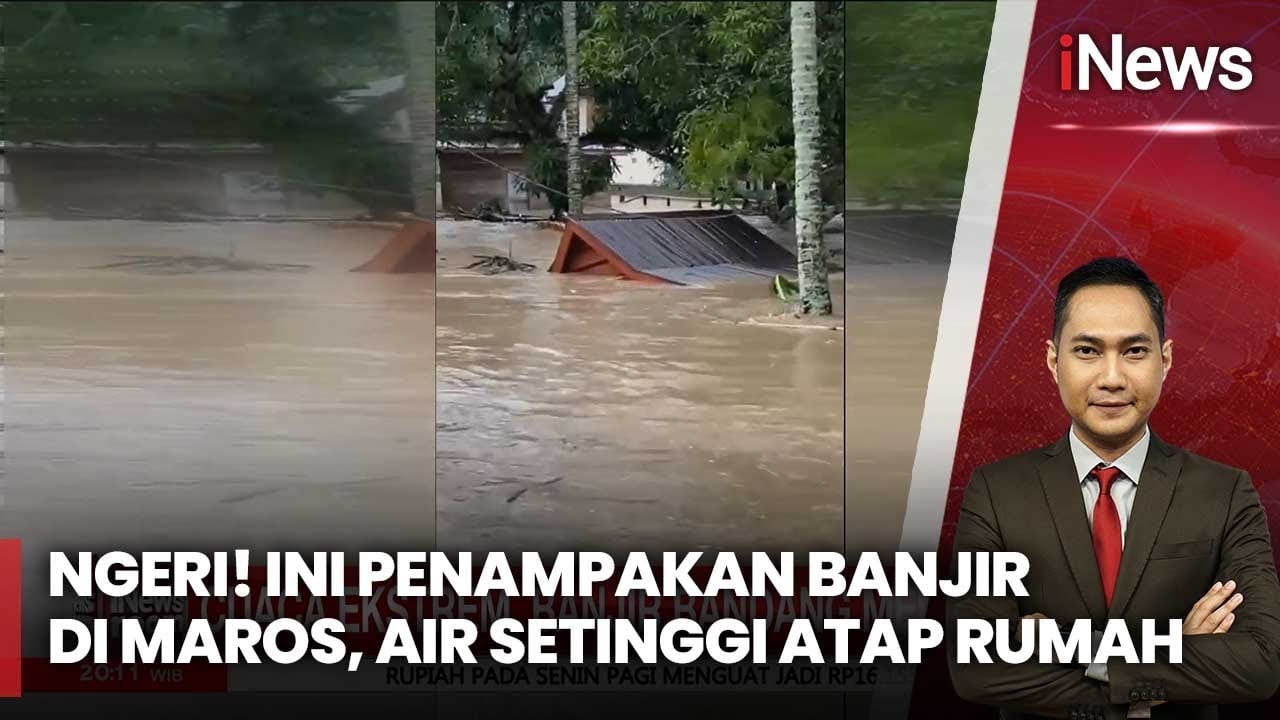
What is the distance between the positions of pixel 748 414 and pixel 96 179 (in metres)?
2.31

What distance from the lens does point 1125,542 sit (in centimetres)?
443

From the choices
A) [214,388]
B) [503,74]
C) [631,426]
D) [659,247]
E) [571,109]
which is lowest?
[631,426]

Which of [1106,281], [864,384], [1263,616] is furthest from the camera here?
[864,384]

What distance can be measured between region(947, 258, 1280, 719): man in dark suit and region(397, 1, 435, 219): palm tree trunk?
204cm

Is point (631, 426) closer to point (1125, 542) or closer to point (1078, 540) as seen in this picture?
point (1078, 540)

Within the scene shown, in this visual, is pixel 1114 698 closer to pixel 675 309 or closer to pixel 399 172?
pixel 675 309

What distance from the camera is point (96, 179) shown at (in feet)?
16.9

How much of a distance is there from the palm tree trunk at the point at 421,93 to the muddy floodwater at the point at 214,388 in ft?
0.66

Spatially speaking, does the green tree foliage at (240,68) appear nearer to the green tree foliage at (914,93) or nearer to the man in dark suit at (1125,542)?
the green tree foliage at (914,93)

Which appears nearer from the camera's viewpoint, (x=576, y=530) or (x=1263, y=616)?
(x=1263, y=616)

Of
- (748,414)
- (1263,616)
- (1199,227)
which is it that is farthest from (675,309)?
(1263,616)

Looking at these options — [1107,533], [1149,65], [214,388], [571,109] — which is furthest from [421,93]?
[1107,533]

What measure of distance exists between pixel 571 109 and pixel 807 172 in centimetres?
81

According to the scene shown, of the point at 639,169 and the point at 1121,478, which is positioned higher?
the point at 639,169
